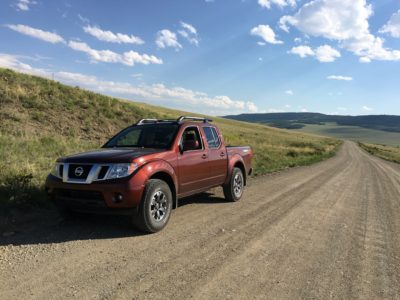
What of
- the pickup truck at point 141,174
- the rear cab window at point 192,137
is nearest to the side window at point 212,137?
the pickup truck at point 141,174

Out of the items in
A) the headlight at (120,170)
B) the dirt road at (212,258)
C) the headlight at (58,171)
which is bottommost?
the dirt road at (212,258)

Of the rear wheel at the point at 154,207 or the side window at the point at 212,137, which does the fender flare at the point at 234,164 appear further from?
the rear wheel at the point at 154,207

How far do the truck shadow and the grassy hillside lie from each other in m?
0.94

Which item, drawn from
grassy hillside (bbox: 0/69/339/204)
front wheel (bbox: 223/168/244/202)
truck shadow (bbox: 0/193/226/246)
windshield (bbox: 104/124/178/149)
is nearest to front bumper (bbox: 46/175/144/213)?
truck shadow (bbox: 0/193/226/246)

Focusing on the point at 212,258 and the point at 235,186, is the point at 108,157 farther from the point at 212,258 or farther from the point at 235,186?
the point at 235,186

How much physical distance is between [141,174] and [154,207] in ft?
2.11

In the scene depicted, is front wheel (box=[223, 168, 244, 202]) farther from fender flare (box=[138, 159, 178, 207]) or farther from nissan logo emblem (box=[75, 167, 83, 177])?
nissan logo emblem (box=[75, 167, 83, 177])

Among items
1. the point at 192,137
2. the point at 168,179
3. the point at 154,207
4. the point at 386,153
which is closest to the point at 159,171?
the point at 168,179

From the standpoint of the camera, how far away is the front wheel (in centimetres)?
881

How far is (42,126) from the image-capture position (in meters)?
17.4

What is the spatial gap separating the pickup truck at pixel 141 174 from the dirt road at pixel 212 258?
461 mm

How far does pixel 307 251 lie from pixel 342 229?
1.75m

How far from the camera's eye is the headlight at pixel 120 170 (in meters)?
5.62

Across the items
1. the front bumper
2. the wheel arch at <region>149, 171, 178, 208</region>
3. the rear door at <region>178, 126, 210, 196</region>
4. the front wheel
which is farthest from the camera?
the front wheel
